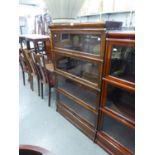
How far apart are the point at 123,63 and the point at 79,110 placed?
1.14 metres

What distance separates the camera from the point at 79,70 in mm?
2291

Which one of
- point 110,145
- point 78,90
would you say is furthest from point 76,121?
point 110,145

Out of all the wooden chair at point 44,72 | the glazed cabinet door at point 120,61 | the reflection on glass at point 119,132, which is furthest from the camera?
the wooden chair at point 44,72

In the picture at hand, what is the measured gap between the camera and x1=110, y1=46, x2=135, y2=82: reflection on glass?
154 centimetres

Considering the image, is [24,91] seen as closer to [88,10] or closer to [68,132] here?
[68,132]

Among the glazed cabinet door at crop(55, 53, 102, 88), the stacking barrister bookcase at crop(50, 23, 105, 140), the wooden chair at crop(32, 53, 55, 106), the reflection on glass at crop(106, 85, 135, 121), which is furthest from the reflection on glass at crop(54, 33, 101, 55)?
the wooden chair at crop(32, 53, 55, 106)

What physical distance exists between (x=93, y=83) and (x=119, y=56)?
501mm

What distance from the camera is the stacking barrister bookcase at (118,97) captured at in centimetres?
155

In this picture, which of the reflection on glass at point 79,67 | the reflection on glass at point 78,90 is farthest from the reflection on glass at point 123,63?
the reflection on glass at point 78,90

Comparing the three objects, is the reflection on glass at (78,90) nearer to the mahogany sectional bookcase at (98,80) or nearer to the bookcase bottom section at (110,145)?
the mahogany sectional bookcase at (98,80)

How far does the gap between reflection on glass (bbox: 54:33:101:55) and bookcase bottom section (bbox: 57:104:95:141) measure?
1044 millimetres

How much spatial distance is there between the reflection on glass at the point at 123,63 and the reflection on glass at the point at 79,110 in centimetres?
75
